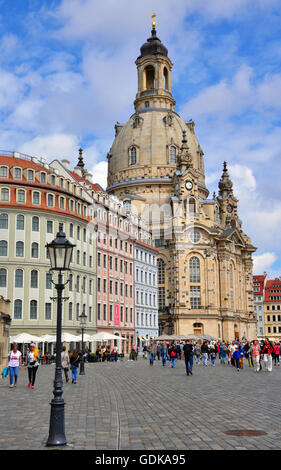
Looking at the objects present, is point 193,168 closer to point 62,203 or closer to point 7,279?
point 62,203

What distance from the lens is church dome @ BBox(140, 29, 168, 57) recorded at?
12525 centimetres

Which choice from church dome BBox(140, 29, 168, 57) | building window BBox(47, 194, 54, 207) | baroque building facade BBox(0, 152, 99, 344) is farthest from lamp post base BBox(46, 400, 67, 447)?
church dome BBox(140, 29, 168, 57)

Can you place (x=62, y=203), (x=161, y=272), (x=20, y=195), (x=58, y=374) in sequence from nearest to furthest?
(x=58, y=374)
(x=20, y=195)
(x=62, y=203)
(x=161, y=272)

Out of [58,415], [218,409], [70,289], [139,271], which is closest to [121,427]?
[58,415]

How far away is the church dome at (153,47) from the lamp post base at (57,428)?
122 meters

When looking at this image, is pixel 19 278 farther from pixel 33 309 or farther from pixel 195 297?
pixel 195 297

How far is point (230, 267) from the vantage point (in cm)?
11069

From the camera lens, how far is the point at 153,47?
125562mm

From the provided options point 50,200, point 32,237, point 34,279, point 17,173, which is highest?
point 17,173

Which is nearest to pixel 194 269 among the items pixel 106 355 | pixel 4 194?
pixel 106 355

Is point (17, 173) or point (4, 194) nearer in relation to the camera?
point (4, 194)

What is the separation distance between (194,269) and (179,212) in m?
10.8

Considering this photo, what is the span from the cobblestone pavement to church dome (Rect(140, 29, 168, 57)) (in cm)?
11232

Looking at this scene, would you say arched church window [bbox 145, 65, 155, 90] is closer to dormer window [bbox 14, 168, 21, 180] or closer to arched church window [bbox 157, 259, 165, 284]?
arched church window [bbox 157, 259, 165, 284]
